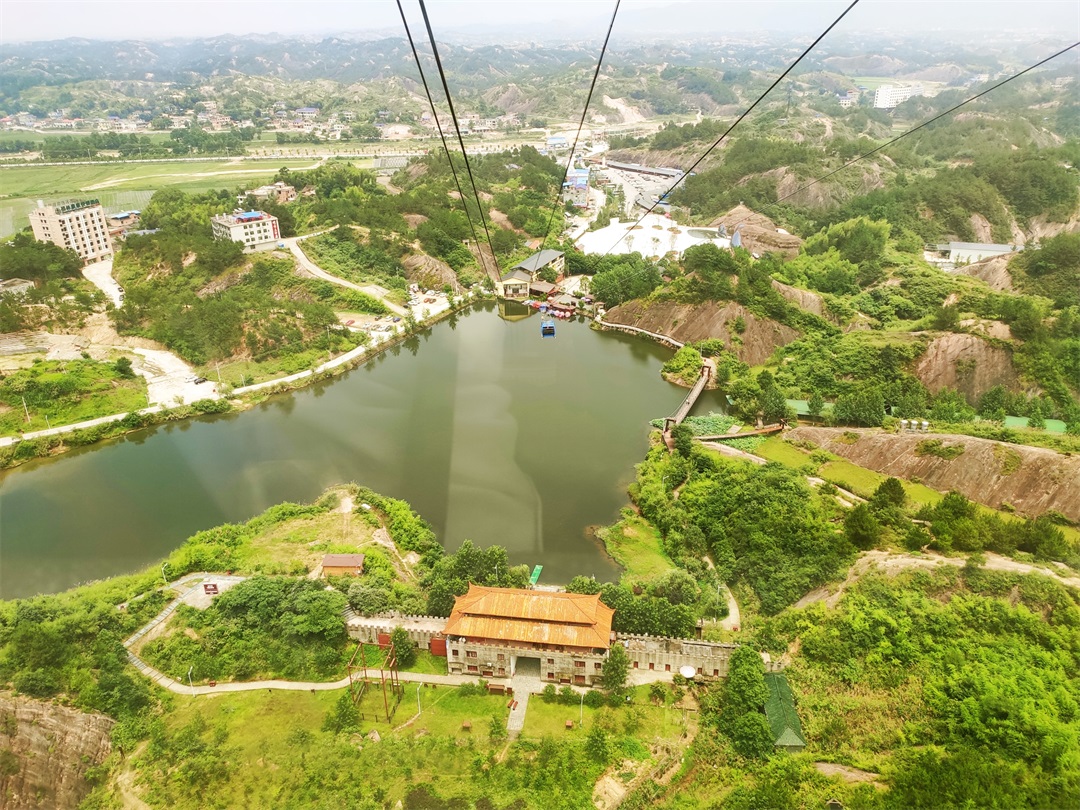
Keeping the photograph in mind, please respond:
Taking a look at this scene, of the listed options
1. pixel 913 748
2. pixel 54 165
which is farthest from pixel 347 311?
pixel 54 165

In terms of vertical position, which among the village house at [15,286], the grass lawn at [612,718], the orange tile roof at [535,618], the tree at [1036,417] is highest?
the village house at [15,286]

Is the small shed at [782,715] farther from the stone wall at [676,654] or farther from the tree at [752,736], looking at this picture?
the stone wall at [676,654]

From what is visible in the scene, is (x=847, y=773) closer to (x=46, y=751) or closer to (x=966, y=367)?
(x=46, y=751)

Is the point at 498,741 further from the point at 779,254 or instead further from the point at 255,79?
the point at 255,79

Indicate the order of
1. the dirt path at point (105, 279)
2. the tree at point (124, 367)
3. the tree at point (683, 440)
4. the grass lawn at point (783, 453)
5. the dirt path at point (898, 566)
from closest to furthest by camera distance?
the dirt path at point (898, 566)
the grass lawn at point (783, 453)
the tree at point (683, 440)
the tree at point (124, 367)
the dirt path at point (105, 279)

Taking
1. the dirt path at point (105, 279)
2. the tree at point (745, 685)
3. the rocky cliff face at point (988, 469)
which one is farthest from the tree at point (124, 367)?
the rocky cliff face at point (988, 469)

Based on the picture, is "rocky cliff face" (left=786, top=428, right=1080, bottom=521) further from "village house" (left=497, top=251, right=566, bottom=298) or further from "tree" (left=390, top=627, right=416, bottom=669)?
"village house" (left=497, top=251, right=566, bottom=298)
